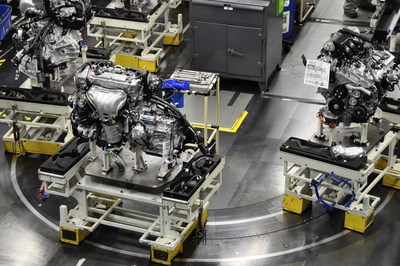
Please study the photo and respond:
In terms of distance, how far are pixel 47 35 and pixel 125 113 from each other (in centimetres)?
363

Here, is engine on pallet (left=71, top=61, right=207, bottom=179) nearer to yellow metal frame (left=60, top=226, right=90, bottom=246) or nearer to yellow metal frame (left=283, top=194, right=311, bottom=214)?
yellow metal frame (left=60, top=226, right=90, bottom=246)

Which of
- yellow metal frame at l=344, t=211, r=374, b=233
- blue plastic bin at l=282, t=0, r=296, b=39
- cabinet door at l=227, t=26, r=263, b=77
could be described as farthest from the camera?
blue plastic bin at l=282, t=0, r=296, b=39

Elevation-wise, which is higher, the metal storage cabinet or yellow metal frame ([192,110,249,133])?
the metal storage cabinet

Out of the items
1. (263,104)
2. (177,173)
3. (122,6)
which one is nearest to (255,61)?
(263,104)

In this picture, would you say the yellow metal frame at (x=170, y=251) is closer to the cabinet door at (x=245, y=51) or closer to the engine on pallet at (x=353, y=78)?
the engine on pallet at (x=353, y=78)

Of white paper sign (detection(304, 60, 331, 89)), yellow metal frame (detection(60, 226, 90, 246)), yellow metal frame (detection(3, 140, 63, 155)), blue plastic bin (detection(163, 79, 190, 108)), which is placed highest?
white paper sign (detection(304, 60, 331, 89))

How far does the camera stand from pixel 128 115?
1345 centimetres

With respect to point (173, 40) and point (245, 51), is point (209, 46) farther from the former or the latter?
point (173, 40)

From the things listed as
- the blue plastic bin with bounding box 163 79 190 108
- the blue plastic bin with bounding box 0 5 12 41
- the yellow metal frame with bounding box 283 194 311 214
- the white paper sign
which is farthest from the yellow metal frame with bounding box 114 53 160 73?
the yellow metal frame with bounding box 283 194 311 214

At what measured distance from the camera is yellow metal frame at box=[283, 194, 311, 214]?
14.3 m

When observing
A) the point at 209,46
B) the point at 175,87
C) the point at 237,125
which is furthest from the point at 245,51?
the point at 175,87

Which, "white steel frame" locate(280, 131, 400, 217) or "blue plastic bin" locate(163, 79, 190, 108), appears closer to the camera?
"white steel frame" locate(280, 131, 400, 217)

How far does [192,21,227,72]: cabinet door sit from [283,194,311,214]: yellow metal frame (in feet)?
13.9

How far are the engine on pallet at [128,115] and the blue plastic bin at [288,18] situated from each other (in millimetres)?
6786
